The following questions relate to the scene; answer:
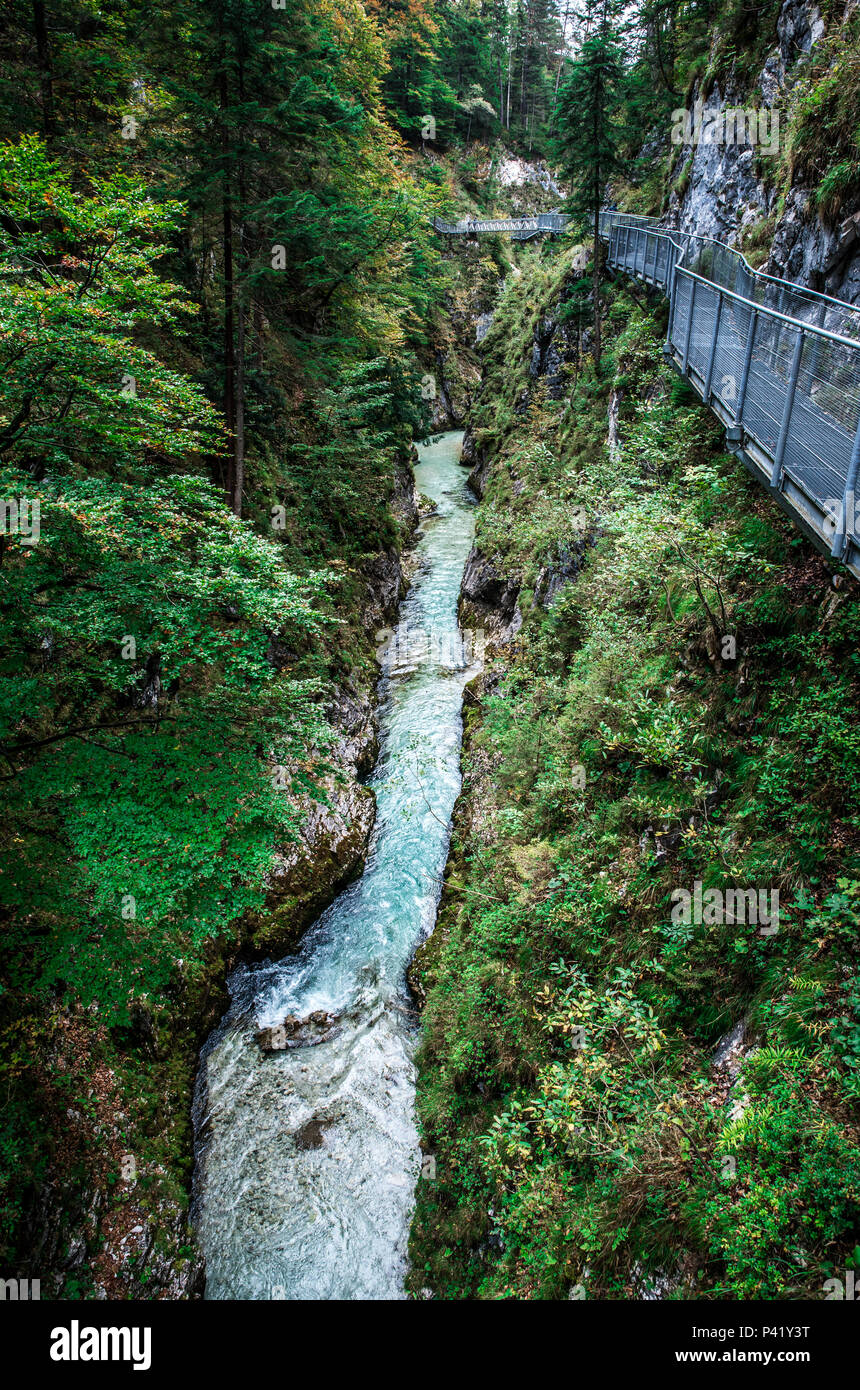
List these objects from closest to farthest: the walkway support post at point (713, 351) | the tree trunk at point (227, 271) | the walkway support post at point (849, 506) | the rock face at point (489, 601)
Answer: the walkway support post at point (849, 506) < the walkway support post at point (713, 351) < the tree trunk at point (227, 271) < the rock face at point (489, 601)

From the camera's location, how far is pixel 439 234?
44250 mm

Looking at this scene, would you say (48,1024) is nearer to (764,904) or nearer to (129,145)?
(764,904)

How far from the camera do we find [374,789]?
1365 centimetres

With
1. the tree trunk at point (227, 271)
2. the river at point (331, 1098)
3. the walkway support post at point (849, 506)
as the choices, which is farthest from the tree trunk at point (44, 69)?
the river at point (331, 1098)

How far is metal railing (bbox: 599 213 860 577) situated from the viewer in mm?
4848

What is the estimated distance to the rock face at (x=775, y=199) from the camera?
22.5 ft
